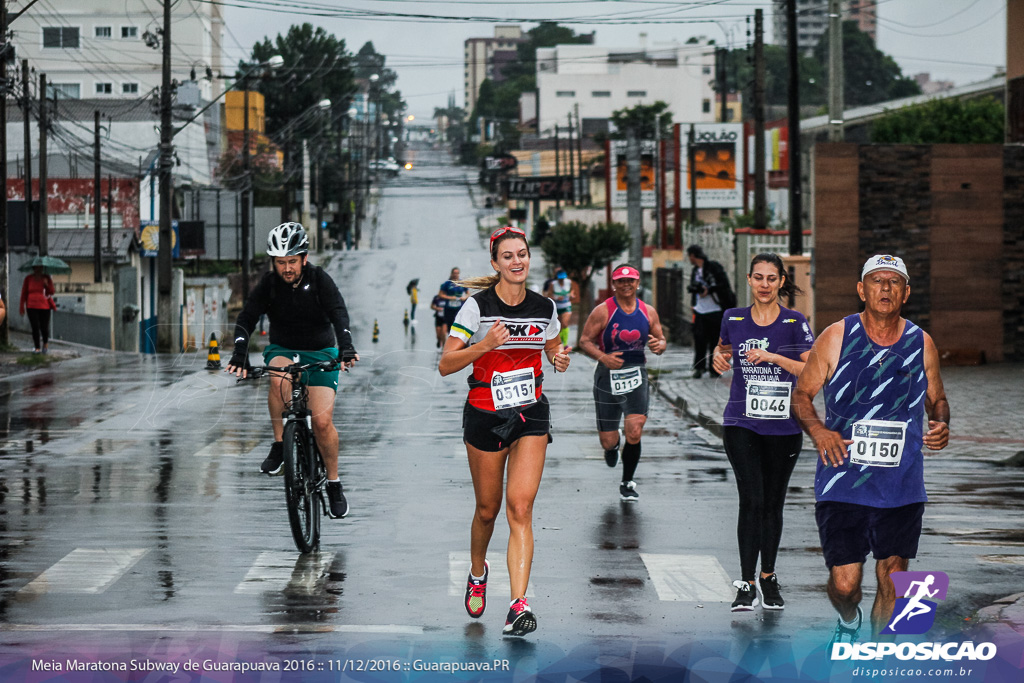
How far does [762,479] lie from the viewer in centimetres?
802

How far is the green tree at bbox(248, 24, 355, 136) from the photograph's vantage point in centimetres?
10862

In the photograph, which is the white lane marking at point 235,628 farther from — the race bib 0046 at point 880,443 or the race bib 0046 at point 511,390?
the race bib 0046 at point 880,443

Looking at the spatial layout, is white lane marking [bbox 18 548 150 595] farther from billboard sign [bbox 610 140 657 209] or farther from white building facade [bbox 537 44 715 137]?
white building facade [bbox 537 44 715 137]

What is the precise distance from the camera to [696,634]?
23.6 feet

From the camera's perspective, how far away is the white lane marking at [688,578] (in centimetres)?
814

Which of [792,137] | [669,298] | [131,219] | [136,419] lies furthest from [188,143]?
[136,419]

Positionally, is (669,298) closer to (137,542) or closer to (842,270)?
(842,270)

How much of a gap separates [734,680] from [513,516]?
4.65 feet

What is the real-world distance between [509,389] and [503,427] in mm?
192

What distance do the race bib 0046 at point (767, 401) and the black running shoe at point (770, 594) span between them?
Result: 35.1 inches

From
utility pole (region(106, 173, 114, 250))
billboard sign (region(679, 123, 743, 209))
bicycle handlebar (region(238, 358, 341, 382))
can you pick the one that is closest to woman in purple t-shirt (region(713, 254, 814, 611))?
bicycle handlebar (region(238, 358, 341, 382))

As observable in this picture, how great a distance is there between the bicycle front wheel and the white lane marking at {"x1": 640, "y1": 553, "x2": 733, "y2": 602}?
2156 mm

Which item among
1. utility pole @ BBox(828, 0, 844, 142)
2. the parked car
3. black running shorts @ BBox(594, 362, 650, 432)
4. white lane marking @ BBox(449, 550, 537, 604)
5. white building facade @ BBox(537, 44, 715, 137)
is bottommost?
white lane marking @ BBox(449, 550, 537, 604)

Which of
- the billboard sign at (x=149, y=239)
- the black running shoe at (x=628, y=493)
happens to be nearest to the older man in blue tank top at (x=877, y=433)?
the black running shoe at (x=628, y=493)
